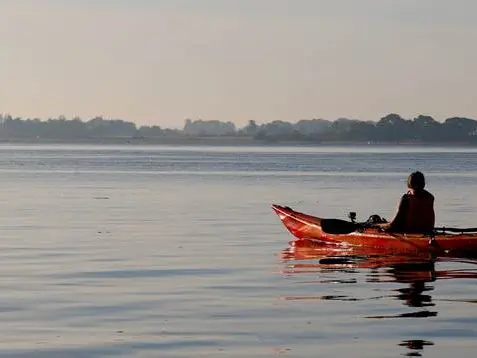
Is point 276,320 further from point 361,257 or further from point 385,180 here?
point 385,180

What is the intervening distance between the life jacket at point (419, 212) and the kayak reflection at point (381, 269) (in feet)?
2.07

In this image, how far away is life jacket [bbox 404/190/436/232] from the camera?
23.8 metres

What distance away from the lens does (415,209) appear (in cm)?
2392

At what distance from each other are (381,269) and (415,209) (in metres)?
2.44

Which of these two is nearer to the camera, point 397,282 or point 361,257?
point 397,282

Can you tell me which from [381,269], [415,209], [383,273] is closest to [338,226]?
[415,209]

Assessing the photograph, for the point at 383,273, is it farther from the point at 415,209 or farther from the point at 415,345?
the point at 415,345

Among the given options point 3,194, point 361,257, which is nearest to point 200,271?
point 361,257

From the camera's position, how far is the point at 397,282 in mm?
19688

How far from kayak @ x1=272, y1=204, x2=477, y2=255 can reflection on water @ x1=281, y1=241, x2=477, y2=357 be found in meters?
0.19

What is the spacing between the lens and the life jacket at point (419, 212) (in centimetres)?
2375

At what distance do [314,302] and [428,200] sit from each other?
7225 millimetres

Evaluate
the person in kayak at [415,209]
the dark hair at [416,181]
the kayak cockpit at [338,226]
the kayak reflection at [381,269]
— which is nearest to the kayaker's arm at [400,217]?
the person in kayak at [415,209]

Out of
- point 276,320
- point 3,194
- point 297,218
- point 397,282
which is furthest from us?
point 3,194
